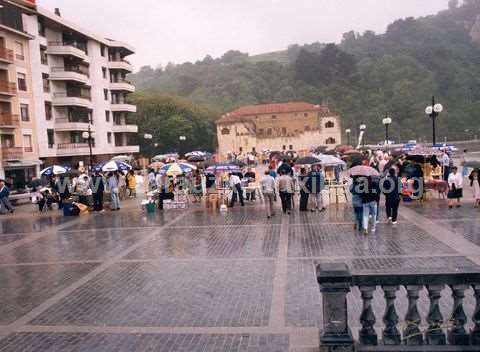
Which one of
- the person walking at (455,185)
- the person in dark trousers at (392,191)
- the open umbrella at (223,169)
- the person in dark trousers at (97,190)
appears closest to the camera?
the person in dark trousers at (392,191)

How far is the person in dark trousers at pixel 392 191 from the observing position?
489 inches

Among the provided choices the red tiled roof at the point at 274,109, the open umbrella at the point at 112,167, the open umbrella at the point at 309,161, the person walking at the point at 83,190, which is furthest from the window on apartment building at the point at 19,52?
the red tiled roof at the point at 274,109

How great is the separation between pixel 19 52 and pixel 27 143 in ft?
25.1

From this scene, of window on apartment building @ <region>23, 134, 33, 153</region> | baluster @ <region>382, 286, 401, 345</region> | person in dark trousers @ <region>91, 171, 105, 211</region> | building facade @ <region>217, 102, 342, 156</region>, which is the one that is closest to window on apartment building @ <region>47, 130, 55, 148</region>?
window on apartment building @ <region>23, 134, 33, 153</region>

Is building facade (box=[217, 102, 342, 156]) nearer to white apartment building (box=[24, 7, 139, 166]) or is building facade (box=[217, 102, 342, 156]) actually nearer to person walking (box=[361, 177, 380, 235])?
white apartment building (box=[24, 7, 139, 166])

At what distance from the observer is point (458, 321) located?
15.1 feet

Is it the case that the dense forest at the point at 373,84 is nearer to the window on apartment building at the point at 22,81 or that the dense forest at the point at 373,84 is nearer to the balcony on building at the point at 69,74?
the balcony on building at the point at 69,74

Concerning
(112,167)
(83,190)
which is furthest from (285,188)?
(83,190)

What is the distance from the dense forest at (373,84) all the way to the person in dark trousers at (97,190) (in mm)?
45753

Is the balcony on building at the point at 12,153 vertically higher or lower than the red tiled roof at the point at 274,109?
lower

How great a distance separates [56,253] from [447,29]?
154 meters

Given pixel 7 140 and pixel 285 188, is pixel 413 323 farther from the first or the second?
pixel 7 140

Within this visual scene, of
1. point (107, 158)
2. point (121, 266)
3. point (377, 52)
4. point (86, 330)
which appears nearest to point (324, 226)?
point (121, 266)

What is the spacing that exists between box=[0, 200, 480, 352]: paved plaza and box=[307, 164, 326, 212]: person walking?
0.61 m
